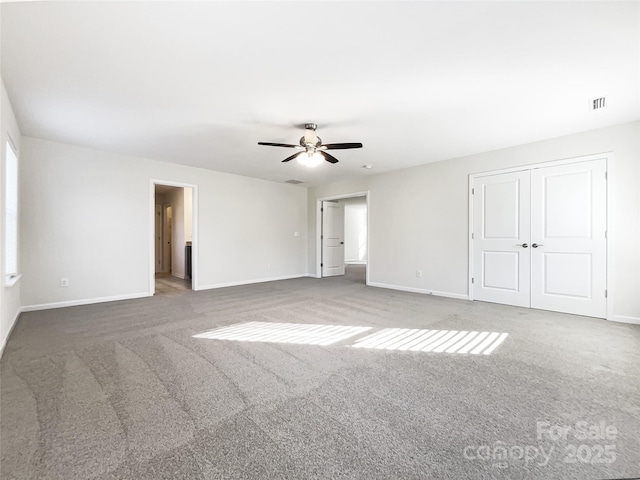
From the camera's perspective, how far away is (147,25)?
189cm

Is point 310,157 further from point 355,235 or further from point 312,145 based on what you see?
point 355,235

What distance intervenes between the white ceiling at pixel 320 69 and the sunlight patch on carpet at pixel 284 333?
248cm

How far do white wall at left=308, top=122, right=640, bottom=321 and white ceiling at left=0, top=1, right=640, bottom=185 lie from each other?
32 centimetres

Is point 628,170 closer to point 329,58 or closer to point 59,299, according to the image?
point 329,58

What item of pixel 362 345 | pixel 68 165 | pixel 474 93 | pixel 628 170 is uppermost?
pixel 474 93

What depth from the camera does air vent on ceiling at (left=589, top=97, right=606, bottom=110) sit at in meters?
2.93

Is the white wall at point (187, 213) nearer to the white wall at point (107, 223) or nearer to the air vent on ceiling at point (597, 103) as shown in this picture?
the white wall at point (107, 223)

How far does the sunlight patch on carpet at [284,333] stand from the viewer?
9.82 feet

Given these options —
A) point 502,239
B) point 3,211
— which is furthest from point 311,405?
point 502,239

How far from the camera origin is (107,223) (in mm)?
4789

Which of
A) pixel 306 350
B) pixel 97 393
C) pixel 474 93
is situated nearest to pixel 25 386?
pixel 97 393

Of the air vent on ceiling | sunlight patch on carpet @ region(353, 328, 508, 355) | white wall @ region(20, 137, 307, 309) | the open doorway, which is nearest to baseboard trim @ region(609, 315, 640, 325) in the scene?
sunlight patch on carpet @ region(353, 328, 508, 355)

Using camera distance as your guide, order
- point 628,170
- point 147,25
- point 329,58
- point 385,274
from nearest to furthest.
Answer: point 147,25
point 329,58
point 628,170
point 385,274

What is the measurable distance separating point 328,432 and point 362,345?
1346 millimetres
